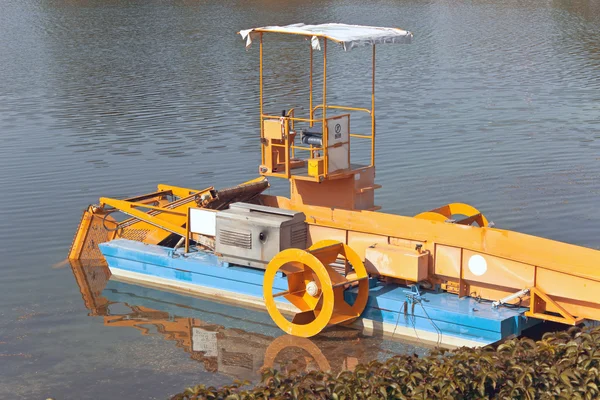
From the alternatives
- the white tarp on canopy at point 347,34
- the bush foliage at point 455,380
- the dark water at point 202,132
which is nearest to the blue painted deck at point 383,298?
the dark water at point 202,132

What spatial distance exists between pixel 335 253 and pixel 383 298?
2.76 ft

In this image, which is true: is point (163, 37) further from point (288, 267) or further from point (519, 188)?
point (288, 267)

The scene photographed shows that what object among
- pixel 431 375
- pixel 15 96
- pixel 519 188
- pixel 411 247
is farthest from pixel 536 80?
pixel 431 375

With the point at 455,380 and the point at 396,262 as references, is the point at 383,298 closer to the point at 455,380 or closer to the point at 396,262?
the point at 396,262

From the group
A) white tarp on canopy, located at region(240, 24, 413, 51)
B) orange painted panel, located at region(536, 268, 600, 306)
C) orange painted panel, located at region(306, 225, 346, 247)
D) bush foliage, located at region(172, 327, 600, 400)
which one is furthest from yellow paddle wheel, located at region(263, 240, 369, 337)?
bush foliage, located at region(172, 327, 600, 400)

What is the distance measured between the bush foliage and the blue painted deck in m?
3.77

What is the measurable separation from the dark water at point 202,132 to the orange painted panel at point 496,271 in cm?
320

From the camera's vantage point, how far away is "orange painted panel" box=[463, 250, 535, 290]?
466 inches

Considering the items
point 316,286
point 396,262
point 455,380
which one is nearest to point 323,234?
point 316,286

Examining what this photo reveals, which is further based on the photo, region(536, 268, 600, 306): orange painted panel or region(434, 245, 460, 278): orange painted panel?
region(434, 245, 460, 278): orange painted panel

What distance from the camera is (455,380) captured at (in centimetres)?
756

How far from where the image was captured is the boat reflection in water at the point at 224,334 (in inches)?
486

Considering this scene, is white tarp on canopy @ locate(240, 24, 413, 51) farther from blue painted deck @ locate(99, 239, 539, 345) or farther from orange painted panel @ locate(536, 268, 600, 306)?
orange painted panel @ locate(536, 268, 600, 306)

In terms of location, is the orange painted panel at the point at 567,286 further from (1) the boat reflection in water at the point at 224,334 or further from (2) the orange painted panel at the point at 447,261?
(1) the boat reflection in water at the point at 224,334
